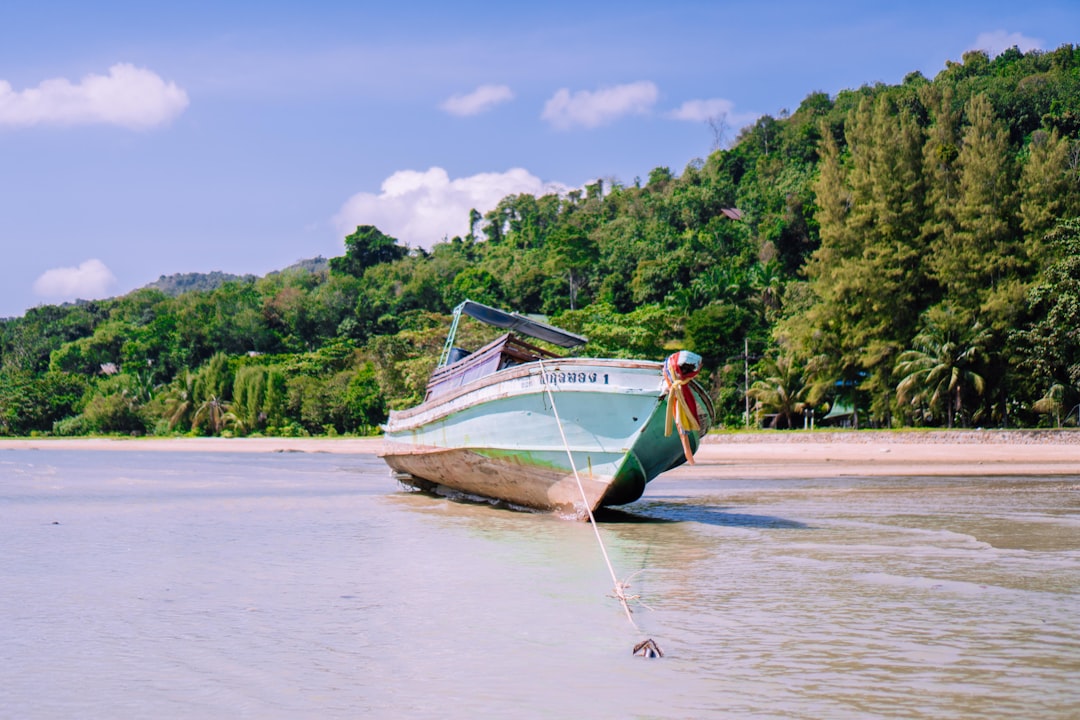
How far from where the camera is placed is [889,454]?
30.8 meters

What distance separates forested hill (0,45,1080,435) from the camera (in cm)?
3622

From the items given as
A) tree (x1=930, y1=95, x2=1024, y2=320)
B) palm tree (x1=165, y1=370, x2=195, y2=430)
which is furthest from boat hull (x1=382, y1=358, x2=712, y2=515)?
palm tree (x1=165, y1=370, x2=195, y2=430)

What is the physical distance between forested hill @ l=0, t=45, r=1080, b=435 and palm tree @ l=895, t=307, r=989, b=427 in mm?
96

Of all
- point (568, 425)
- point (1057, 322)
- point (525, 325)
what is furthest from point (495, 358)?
point (1057, 322)

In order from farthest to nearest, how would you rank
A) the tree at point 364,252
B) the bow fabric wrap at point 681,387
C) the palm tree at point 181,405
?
the tree at point 364,252 → the palm tree at point 181,405 → the bow fabric wrap at point 681,387

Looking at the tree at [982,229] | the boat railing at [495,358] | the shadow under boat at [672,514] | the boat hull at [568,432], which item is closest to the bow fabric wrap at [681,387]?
the boat hull at [568,432]

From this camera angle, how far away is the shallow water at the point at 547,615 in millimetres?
5562

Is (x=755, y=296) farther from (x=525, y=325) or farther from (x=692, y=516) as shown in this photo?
(x=692, y=516)

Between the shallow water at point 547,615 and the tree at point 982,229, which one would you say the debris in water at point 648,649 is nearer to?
the shallow water at point 547,615

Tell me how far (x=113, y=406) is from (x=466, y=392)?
6138 centimetres

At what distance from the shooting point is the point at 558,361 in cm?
1345

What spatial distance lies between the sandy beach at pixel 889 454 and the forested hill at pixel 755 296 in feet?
11.0

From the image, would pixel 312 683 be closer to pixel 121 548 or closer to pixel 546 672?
pixel 546 672

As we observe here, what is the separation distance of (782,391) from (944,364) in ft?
33.6
